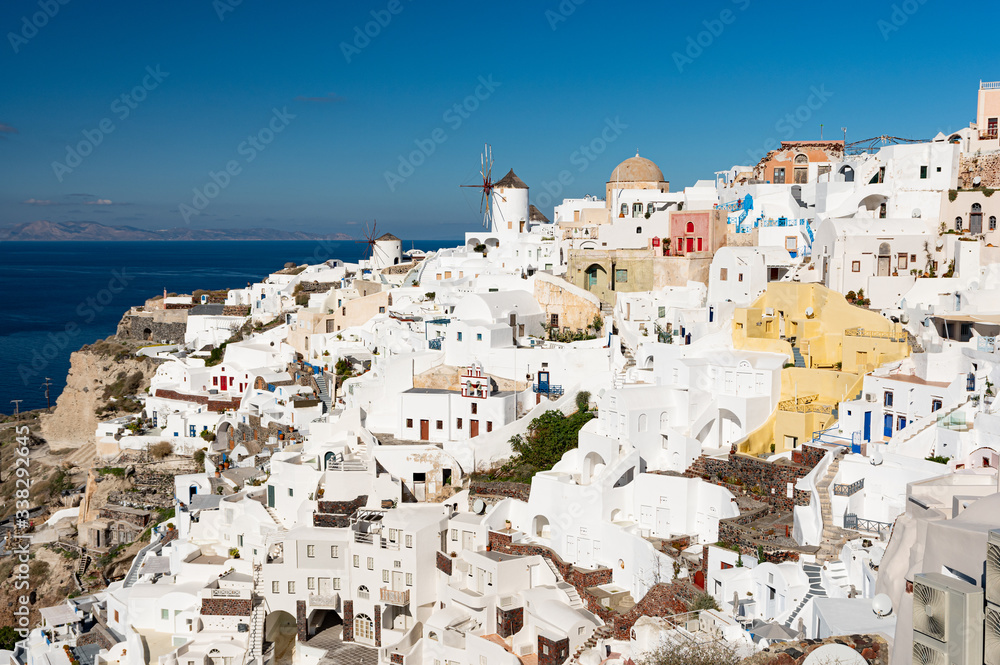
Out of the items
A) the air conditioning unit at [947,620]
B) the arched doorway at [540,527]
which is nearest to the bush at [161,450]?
the arched doorway at [540,527]

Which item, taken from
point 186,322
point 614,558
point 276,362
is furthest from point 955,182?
point 186,322

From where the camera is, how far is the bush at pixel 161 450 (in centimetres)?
3310

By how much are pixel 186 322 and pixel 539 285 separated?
2769 centimetres

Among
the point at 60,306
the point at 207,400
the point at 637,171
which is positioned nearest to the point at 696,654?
the point at 207,400

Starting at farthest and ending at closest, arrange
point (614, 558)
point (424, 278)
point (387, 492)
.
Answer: point (424, 278) → point (387, 492) → point (614, 558)

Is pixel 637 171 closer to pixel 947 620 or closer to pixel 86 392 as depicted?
pixel 86 392

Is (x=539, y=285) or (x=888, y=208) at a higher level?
(x=888, y=208)

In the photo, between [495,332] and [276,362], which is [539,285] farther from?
[276,362]

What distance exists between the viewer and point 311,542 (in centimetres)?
2150

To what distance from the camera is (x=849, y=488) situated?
16375 mm

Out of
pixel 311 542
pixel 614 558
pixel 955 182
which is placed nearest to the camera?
pixel 614 558

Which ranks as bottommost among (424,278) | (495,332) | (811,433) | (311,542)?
(311,542)

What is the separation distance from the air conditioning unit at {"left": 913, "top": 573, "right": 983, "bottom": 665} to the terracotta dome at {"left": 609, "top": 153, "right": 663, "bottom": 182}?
3219 centimetres

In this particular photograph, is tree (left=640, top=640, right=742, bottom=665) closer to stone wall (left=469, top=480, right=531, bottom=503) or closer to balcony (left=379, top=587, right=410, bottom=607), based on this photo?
stone wall (left=469, top=480, right=531, bottom=503)
